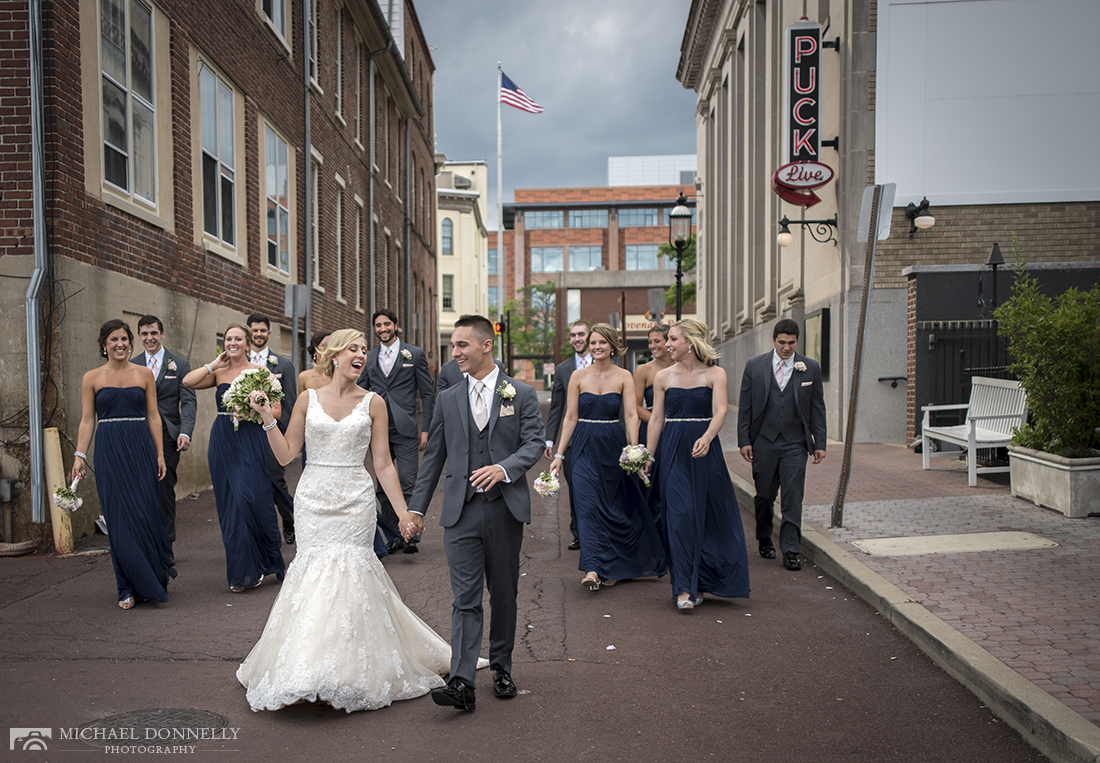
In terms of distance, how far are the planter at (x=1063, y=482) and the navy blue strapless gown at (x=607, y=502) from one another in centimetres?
403

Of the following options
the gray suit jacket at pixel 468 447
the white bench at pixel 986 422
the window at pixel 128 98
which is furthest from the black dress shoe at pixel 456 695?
the white bench at pixel 986 422

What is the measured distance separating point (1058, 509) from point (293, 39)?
1628 centimetres

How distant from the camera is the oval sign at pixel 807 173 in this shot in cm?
1705

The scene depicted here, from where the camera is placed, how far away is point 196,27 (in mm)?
13375

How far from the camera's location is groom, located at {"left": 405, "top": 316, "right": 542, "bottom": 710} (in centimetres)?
446

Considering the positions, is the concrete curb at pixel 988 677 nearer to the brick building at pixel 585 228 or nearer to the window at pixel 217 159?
the window at pixel 217 159

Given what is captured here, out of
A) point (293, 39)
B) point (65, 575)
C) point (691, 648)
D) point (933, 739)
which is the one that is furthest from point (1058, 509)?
point (293, 39)

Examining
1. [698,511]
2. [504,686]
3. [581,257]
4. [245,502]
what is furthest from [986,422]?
[581,257]

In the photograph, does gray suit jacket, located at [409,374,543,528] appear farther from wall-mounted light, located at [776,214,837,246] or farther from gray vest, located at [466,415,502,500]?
wall-mounted light, located at [776,214,837,246]

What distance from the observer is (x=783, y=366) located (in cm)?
806

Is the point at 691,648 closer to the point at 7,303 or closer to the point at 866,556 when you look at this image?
the point at 866,556

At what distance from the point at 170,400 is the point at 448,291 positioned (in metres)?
52.7

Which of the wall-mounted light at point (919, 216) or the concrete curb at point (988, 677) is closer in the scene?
the concrete curb at point (988, 677)

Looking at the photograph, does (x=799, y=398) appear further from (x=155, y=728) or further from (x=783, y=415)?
(x=155, y=728)
